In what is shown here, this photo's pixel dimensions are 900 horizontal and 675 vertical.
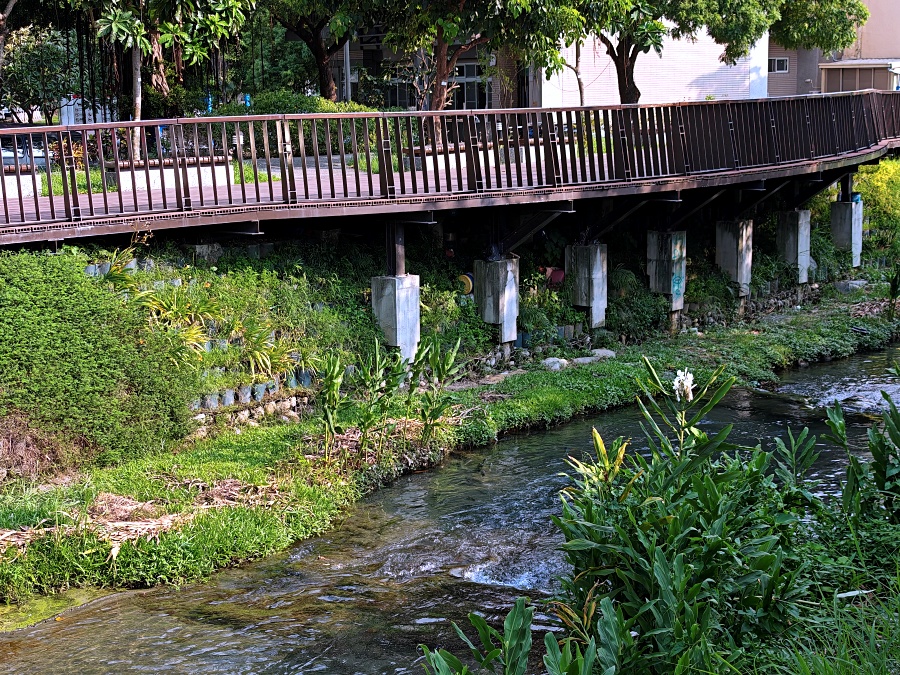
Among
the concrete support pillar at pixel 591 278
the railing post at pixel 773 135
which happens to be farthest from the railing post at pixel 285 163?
the railing post at pixel 773 135

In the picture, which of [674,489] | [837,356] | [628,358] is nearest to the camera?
[674,489]

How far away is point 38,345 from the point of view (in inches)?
380

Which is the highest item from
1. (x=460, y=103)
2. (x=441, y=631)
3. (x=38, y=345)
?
(x=460, y=103)

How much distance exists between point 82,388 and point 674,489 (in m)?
5.70

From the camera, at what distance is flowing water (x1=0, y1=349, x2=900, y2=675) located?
714 cm

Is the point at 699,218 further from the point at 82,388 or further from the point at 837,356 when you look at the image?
the point at 82,388

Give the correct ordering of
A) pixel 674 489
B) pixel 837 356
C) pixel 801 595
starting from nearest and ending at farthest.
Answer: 1. pixel 801 595
2. pixel 674 489
3. pixel 837 356

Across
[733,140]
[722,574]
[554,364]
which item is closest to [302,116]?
[554,364]

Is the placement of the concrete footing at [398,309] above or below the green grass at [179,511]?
above

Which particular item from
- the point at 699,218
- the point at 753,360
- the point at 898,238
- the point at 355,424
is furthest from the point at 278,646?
the point at 898,238

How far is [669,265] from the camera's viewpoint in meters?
16.8

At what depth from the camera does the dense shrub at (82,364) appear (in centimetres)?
953

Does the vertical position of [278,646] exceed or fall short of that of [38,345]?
it falls short

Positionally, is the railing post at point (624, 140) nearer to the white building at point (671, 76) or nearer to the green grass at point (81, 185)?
the green grass at point (81, 185)
